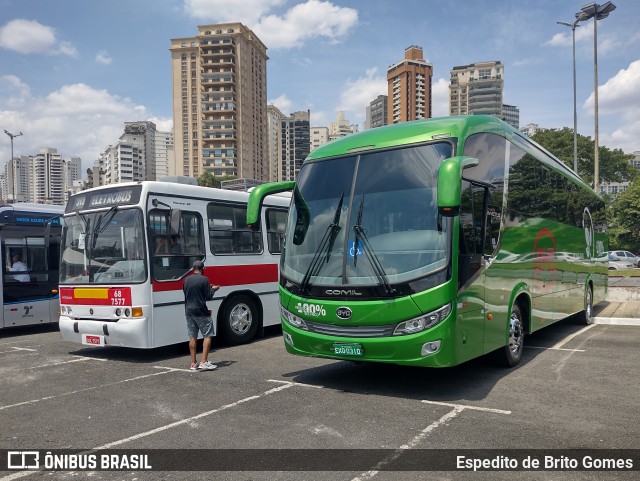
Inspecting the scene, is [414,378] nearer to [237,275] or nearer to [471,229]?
[471,229]

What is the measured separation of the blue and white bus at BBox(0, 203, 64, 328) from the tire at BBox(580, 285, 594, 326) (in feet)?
42.9

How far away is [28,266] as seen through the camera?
13.8m

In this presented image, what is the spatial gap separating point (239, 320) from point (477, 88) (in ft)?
524

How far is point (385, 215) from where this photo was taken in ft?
21.3

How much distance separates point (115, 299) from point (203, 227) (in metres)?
2.12

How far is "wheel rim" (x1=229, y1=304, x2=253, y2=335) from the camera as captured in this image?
10789 millimetres

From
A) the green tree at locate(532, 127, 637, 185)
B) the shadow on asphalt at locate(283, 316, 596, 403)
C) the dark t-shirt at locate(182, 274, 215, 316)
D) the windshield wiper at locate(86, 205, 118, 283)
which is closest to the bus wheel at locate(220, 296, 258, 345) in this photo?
the dark t-shirt at locate(182, 274, 215, 316)

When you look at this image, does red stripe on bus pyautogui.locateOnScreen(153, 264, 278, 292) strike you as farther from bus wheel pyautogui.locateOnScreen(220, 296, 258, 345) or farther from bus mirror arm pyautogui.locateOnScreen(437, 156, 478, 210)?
bus mirror arm pyautogui.locateOnScreen(437, 156, 478, 210)

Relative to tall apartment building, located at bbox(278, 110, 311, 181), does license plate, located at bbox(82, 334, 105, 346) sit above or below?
below

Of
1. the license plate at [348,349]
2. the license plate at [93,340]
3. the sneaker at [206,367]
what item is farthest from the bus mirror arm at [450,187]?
the license plate at [93,340]

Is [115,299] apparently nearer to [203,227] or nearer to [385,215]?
[203,227]

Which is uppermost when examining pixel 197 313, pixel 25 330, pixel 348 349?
pixel 197 313

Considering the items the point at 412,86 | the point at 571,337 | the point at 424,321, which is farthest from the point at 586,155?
the point at 412,86

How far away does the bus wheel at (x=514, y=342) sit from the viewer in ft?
25.9
